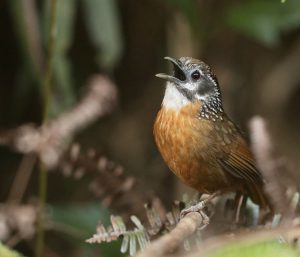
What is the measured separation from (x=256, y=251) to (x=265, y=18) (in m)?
3.89

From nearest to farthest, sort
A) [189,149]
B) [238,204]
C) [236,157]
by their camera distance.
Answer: [238,204]
[189,149]
[236,157]

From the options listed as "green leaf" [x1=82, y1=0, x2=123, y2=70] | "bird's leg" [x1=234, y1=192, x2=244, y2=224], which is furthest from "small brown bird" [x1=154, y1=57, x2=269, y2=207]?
"green leaf" [x1=82, y1=0, x2=123, y2=70]

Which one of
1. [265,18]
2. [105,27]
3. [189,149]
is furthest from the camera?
[265,18]

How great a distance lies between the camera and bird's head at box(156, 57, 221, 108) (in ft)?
10.8

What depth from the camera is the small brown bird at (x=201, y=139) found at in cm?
310

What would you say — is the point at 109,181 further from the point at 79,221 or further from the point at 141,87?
the point at 141,87

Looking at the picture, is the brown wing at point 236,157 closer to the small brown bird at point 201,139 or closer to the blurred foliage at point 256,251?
the small brown bird at point 201,139

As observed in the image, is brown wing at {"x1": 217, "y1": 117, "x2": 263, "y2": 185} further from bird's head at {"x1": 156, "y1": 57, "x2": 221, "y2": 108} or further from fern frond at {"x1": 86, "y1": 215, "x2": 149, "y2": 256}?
fern frond at {"x1": 86, "y1": 215, "x2": 149, "y2": 256}

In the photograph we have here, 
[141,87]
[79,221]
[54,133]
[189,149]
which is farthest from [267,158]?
[141,87]

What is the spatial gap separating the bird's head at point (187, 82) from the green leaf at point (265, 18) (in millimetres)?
1249

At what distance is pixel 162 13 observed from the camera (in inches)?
227

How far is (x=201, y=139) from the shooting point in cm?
319

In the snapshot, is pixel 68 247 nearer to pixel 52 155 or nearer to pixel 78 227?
pixel 78 227

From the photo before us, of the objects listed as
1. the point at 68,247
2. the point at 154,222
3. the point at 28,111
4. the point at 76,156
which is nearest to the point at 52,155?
the point at 76,156
